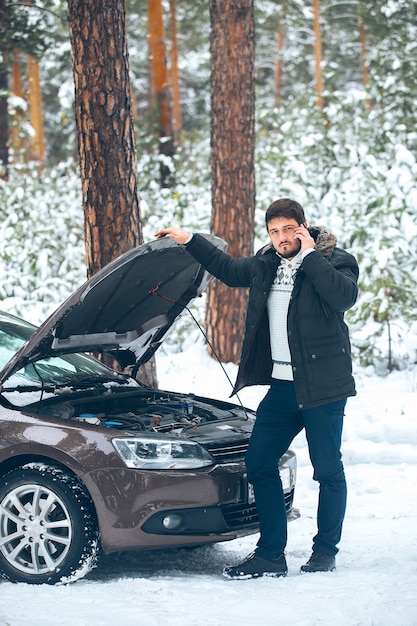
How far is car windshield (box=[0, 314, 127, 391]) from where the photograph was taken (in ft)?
17.5

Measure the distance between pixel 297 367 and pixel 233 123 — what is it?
6157 mm

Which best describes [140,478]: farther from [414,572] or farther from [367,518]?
[367,518]

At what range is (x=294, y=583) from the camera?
180 inches

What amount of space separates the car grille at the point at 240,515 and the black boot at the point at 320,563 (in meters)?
0.36

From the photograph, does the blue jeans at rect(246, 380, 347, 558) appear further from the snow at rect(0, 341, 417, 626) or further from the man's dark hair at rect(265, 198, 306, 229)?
the man's dark hair at rect(265, 198, 306, 229)

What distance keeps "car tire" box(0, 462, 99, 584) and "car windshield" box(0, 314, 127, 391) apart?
2.15ft

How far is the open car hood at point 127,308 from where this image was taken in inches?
192

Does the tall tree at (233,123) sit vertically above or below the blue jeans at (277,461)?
above

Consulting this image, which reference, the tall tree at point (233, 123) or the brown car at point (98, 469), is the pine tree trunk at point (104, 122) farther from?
the tall tree at point (233, 123)

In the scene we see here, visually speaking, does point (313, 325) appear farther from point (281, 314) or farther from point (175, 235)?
point (175, 235)

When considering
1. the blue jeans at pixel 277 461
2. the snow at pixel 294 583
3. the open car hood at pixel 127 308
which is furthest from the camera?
the open car hood at pixel 127 308

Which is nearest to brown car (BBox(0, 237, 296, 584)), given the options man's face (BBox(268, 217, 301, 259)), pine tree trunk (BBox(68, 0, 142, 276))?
man's face (BBox(268, 217, 301, 259))

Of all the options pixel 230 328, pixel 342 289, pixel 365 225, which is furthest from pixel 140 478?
pixel 365 225

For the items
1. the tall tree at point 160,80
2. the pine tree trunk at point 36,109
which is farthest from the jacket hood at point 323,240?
the pine tree trunk at point 36,109
